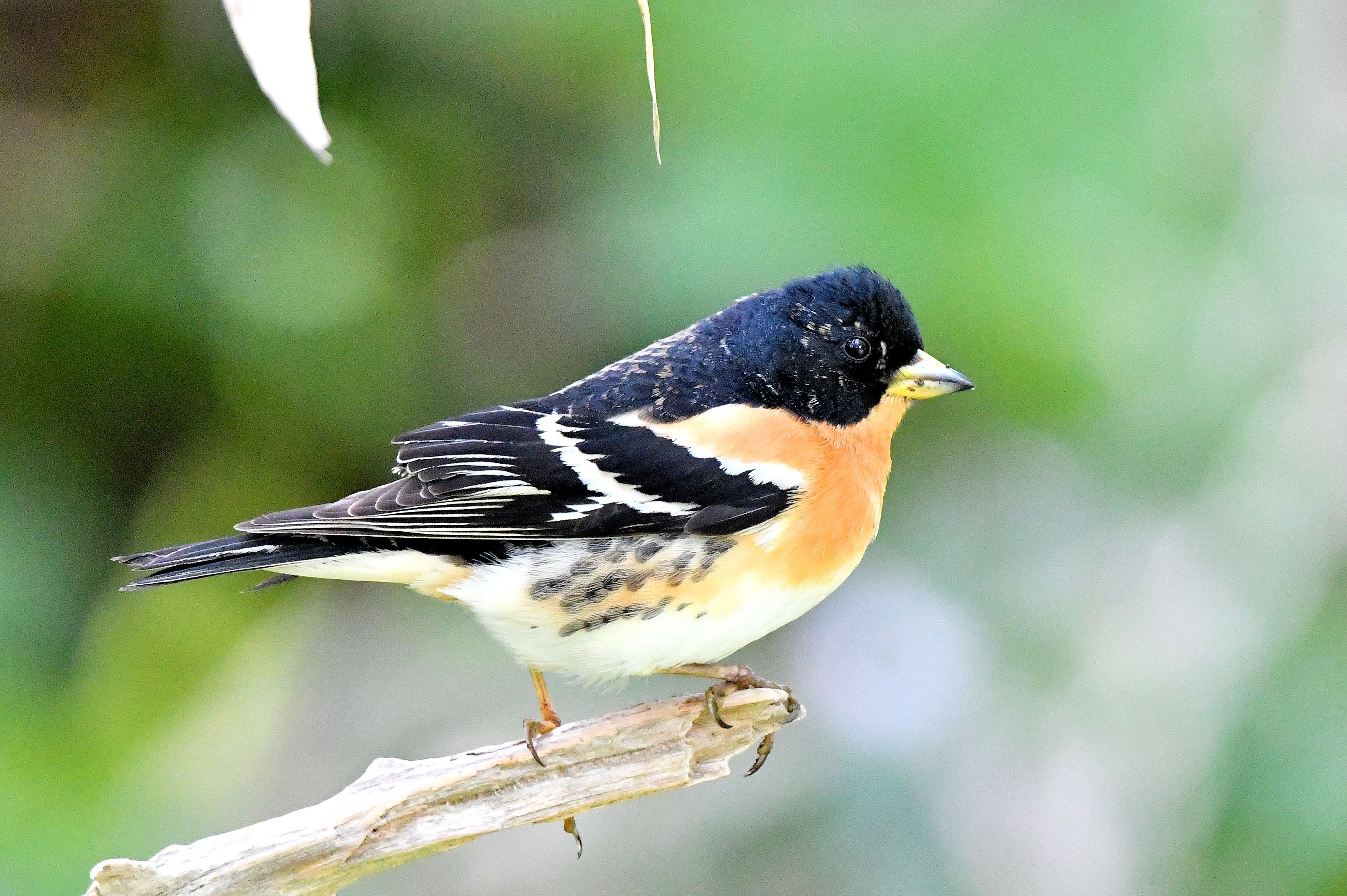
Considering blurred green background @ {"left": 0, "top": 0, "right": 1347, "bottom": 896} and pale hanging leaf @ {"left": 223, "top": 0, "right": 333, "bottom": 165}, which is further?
blurred green background @ {"left": 0, "top": 0, "right": 1347, "bottom": 896}

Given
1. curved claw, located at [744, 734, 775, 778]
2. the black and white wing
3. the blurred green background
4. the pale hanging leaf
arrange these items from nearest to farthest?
the pale hanging leaf → the black and white wing → curved claw, located at [744, 734, 775, 778] → the blurred green background

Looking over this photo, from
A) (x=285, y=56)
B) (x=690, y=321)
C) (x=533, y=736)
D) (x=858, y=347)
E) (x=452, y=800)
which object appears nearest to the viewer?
(x=285, y=56)

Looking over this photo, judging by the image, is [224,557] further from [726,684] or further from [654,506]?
[726,684]

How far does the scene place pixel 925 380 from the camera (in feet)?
7.85

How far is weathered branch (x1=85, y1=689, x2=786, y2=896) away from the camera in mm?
1709

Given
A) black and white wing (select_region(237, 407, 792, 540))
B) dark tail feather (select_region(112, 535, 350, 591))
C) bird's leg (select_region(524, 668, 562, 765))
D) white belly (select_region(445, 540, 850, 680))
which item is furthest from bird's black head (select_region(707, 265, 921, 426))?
dark tail feather (select_region(112, 535, 350, 591))

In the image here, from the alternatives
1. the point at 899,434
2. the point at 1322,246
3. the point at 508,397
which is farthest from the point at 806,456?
the point at 1322,246

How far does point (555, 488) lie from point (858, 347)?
2.08 feet

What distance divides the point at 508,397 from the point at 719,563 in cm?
190

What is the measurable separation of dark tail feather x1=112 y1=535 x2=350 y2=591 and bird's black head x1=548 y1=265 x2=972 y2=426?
1.75 feet

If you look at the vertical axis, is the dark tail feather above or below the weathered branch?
above

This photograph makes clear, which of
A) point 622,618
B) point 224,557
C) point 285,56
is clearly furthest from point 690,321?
point 285,56

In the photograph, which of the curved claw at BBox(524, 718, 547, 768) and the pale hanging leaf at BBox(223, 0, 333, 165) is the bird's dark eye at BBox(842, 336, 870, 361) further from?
the pale hanging leaf at BBox(223, 0, 333, 165)


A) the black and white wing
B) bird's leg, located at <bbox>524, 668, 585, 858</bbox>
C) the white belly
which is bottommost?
bird's leg, located at <bbox>524, 668, 585, 858</bbox>
